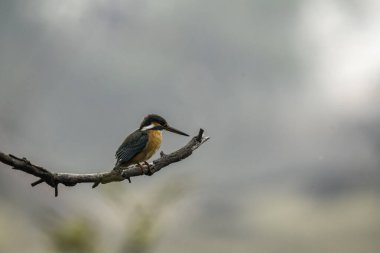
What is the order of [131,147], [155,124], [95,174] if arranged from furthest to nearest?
1. [155,124]
2. [131,147]
3. [95,174]

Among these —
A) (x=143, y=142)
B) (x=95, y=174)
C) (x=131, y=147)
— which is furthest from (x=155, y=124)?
(x=95, y=174)

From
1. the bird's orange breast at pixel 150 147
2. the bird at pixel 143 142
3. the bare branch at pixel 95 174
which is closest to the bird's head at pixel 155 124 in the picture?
the bird at pixel 143 142

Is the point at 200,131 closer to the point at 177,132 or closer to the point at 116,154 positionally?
the point at 177,132

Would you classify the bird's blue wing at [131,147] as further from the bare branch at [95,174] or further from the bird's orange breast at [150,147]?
the bare branch at [95,174]

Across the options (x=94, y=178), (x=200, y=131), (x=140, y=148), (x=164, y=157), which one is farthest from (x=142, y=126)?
(x=94, y=178)

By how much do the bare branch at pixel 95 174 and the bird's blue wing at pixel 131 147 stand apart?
279cm

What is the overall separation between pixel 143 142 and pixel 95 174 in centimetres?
516

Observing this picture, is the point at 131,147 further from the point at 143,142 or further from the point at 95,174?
the point at 95,174

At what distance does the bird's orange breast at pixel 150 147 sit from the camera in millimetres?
9164

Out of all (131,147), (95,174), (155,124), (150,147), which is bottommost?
(95,174)

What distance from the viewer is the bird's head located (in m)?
9.30

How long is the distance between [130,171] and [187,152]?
2.64 feet

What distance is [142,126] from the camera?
9.96 m

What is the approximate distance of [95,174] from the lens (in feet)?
14.6
